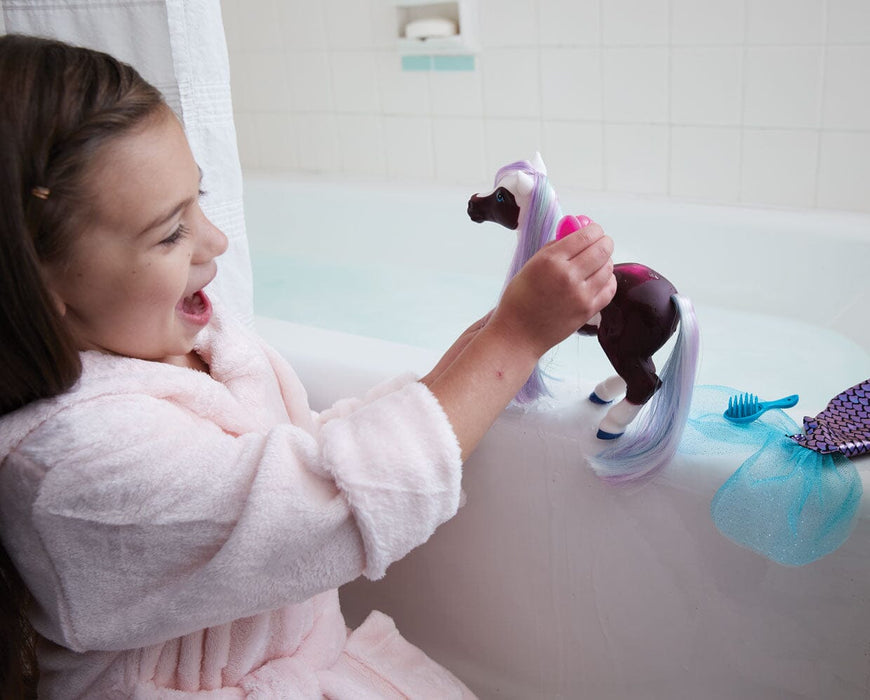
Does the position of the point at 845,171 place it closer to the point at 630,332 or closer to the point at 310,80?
the point at 630,332

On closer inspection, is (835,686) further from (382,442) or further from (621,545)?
(382,442)

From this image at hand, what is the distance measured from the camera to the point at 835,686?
2.70 ft

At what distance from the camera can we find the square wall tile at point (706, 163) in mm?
1811

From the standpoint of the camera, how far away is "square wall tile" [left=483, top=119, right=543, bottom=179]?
2061 mm

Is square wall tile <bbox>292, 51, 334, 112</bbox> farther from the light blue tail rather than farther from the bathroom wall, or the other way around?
the light blue tail

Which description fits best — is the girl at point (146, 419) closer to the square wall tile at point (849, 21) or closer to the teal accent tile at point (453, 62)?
the square wall tile at point (849, 21)

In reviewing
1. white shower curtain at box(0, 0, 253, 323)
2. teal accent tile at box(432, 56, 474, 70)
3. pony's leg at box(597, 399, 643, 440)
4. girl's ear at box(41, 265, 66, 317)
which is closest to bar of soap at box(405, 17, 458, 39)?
teal accent tile at box(432, 56, 474, 70)

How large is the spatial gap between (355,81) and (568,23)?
628mm

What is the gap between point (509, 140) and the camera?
2.10 metres

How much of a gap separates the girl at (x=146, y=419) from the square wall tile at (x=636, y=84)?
1231mm

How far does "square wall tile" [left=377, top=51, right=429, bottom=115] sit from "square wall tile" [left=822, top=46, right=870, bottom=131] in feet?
3.03

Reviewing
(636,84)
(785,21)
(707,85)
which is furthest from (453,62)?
(785,21)

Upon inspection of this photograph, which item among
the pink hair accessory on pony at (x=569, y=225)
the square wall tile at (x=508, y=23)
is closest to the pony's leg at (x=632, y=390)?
the pink hair accessory on pony at (x=569, y=225)

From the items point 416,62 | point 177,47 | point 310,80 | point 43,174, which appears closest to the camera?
point 43,174
